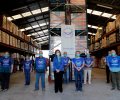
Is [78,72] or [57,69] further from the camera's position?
[78,72]

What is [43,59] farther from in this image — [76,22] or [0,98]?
[76,22]

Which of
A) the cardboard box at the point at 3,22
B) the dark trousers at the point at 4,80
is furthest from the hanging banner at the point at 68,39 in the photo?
the cardboard box at the point at 3,22

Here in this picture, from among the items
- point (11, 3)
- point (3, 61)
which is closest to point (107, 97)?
point (3, 61)

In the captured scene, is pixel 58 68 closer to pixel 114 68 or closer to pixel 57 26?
pixel 114 68

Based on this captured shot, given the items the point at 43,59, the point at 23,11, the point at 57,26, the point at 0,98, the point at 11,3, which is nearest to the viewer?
the point at 0,98

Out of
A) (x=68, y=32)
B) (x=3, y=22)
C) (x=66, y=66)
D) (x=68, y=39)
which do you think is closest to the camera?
(x=66, y=66)

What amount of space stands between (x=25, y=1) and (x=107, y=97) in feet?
46.0

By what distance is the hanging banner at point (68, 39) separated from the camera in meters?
13.8

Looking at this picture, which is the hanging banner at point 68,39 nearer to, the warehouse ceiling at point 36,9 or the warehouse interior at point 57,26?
the warehouse interior at point 57,26

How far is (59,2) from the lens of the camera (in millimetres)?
15250

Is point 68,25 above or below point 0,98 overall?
above

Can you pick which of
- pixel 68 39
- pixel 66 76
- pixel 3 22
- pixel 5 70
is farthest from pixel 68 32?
pixel 3 22

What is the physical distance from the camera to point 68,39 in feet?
→ 45.2

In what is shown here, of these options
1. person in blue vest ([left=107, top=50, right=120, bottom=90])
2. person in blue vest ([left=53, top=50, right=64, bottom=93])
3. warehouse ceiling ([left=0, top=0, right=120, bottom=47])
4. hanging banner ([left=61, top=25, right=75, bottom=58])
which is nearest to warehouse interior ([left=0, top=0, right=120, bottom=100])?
warehouse ceiling ([left=0, top=0, right=120, bottom=47])
